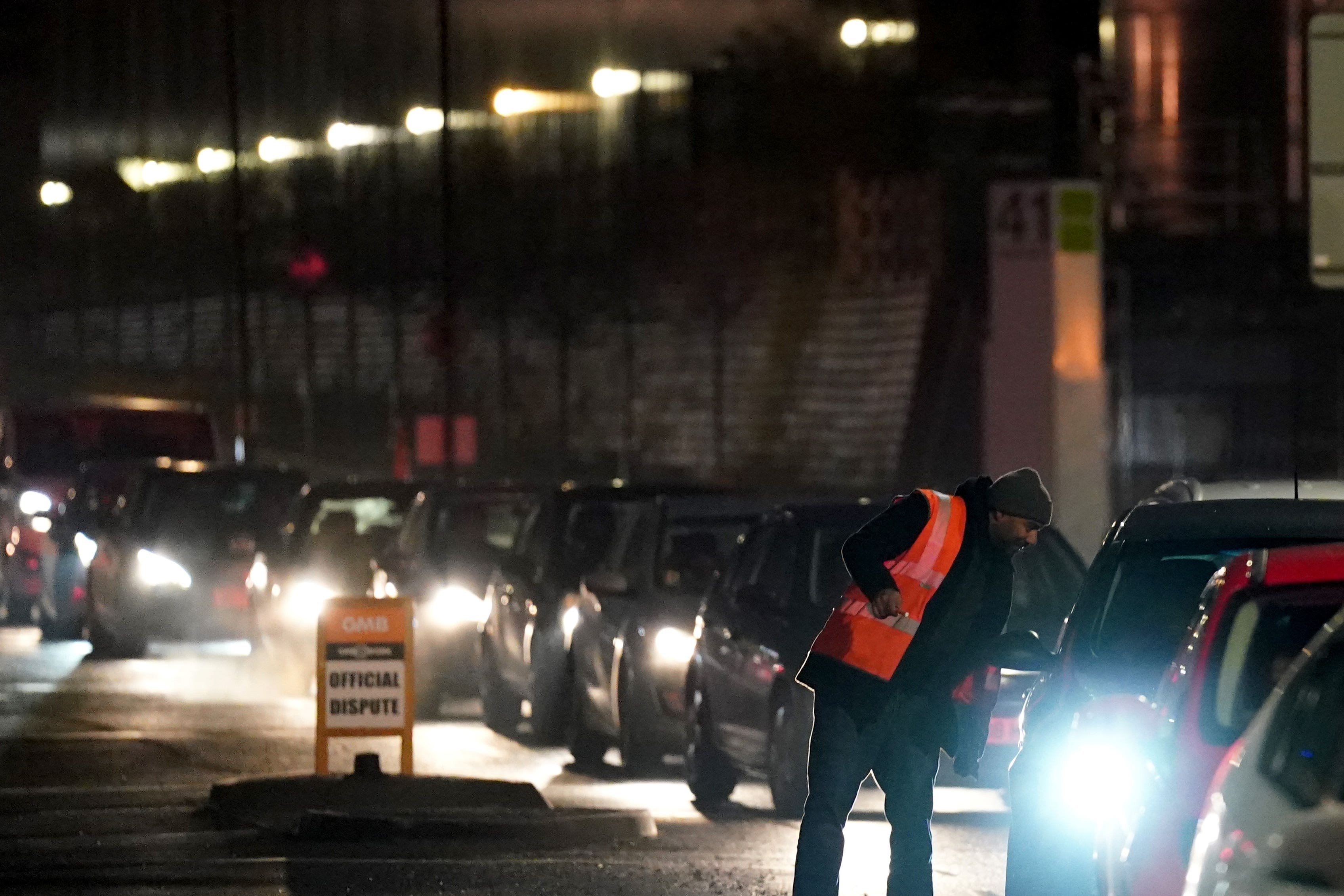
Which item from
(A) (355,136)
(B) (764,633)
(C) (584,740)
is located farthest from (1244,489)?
(A) (355,136)

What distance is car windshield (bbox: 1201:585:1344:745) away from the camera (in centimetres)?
652

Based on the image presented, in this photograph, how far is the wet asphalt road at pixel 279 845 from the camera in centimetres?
1134

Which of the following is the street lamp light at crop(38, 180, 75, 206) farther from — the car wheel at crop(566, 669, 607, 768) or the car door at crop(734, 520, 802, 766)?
the car door at crop(734, 520, 802, 766)

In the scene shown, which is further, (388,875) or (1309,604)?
(388,875)

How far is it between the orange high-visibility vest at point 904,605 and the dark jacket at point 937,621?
0.8 inches

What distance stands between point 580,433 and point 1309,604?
4059 centimetres

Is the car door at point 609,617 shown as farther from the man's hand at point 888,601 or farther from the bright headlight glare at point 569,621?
the man's hand at point 888,601

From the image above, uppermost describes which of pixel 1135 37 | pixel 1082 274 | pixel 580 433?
pixel 1135 37

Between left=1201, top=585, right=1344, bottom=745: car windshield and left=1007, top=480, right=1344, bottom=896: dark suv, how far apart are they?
5.52 feet

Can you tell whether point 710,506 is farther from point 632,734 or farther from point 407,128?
point 407,128

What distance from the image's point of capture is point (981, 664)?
9289 mm

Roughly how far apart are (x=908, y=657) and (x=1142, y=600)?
706 millimetres

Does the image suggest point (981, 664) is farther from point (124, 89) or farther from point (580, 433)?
point (124, 89)

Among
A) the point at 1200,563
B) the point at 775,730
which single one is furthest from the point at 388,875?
the point at 1200,563
